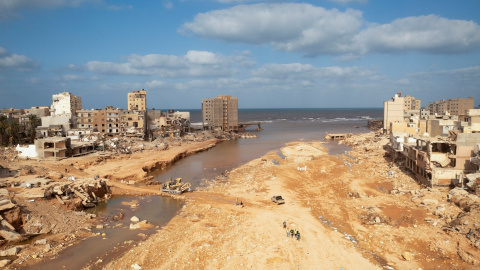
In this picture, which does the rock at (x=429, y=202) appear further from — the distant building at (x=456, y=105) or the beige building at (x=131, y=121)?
the distant building at (x=456, y=105)

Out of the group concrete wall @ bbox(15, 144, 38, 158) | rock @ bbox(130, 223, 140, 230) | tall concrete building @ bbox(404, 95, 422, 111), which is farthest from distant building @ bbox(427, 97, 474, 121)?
concrete wall @ bbox(15, 144, 38, 158)

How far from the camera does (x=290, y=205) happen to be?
92.4 ft

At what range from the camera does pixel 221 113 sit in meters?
99.2

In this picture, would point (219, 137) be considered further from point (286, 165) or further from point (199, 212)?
point (199, 212)

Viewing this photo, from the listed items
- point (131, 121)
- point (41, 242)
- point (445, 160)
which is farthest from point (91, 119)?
point (445, 160)

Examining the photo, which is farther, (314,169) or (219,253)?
(314,169)

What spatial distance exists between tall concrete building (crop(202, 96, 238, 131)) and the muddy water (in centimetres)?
6847

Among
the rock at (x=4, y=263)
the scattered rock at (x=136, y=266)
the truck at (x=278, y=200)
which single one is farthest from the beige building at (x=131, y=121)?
the scattered rock at (x=136, y=266)

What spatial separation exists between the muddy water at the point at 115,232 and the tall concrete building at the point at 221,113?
2696 inches

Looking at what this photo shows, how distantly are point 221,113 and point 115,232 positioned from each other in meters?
77.5

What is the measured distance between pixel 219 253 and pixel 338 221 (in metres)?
10.2

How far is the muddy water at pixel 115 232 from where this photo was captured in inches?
737

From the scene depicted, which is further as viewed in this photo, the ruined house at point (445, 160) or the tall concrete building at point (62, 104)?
the tall concrete building at point (62, 104)

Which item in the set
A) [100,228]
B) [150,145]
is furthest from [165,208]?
[150,145]
